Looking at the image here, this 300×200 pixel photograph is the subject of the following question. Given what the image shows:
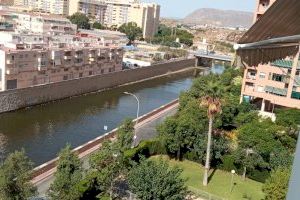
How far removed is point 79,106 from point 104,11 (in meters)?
88.5

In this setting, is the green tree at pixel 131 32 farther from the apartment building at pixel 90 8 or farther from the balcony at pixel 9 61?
the balcony at pixel 9 61

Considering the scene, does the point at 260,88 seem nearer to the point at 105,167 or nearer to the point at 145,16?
the point at 105,167

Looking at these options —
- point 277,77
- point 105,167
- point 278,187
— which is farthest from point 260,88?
point 105,167

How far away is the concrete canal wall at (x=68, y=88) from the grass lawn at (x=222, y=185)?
16939 millimetres

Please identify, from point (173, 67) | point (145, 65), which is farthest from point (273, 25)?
point (173, 67)

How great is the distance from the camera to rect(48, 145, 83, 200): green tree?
1356 centimetres

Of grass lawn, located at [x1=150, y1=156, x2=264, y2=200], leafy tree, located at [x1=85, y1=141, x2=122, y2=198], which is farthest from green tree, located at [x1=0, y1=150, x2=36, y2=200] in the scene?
grass lawn, located at [x1=150, y1=156, x2=264, y2=200]

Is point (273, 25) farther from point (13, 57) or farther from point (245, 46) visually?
point (13, 57)

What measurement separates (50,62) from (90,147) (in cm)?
1847

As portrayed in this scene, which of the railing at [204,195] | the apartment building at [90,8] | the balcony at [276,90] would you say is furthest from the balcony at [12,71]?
the apartment building at [90,8]

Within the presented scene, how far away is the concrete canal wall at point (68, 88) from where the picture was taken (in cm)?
3253

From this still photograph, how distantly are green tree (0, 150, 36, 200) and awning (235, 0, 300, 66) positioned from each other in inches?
445

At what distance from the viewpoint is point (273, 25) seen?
222 cm

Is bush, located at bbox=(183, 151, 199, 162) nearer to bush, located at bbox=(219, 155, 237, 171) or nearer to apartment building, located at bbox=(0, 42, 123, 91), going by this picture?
bush, located at bbox=(219, 155, 237, 171)
